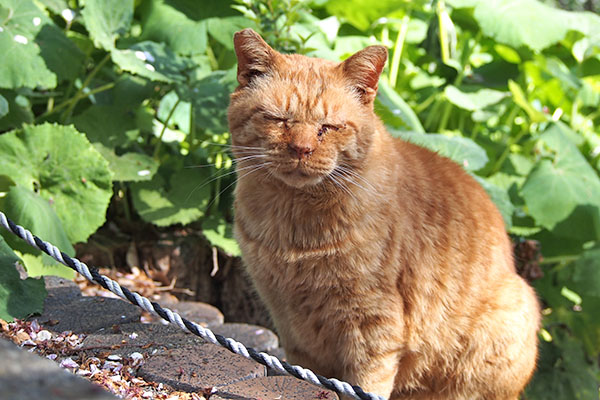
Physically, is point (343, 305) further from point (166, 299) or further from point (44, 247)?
point (166, 299)

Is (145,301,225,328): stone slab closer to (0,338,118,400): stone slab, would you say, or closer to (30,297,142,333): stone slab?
(30,297,142,333): stone slab

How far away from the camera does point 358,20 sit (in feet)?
11.2

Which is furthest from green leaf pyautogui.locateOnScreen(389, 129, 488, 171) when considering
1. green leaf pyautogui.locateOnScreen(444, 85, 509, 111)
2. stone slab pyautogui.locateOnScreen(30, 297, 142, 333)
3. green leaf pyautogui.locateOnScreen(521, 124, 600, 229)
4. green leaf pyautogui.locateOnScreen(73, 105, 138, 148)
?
stone slab pyautogui.locateOnScreen(30, 297, 142, 333)

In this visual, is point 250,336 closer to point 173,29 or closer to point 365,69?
point 365,69

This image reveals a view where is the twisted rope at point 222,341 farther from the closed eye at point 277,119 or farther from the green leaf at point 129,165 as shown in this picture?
the green leaf at point 129,165

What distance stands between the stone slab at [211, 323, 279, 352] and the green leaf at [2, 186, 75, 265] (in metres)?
0.62

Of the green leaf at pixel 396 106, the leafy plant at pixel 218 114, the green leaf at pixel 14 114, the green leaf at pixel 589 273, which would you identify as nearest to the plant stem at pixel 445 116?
the leafy plant at pixel 218 114

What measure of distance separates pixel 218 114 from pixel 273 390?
141 centimetres

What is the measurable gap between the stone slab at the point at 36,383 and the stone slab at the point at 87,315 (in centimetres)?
108

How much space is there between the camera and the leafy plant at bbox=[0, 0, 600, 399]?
2.37m

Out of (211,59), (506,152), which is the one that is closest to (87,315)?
(211,59)

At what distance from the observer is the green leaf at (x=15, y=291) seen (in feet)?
5.46

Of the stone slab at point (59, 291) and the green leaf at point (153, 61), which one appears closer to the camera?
the stone slab at point (59, 291)

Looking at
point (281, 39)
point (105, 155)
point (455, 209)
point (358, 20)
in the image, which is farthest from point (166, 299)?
point (358, 20)
